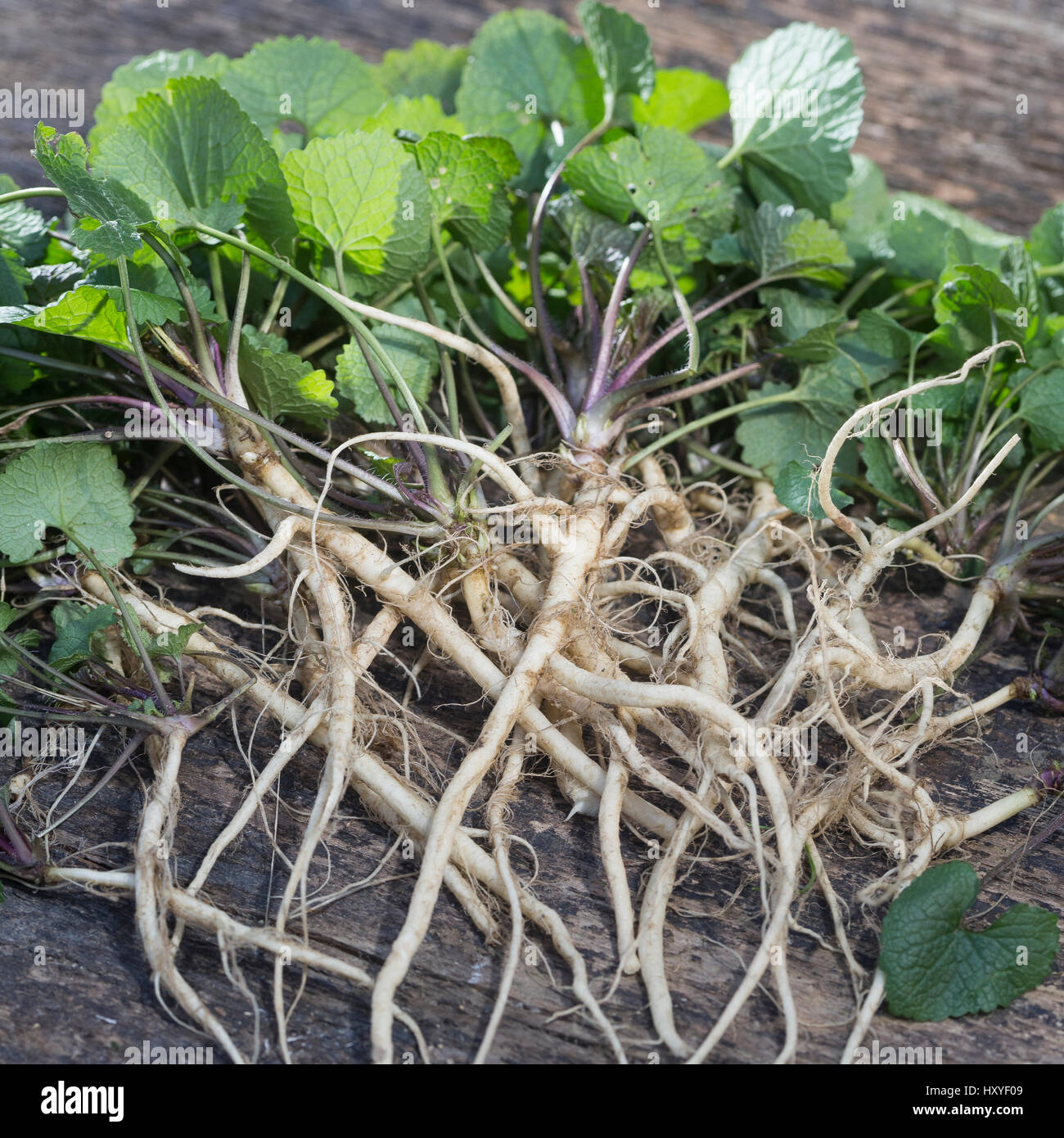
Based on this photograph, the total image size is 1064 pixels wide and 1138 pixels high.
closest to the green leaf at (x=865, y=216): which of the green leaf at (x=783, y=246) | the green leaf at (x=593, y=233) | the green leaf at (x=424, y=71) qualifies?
the green leaf at (x=783, y=246)

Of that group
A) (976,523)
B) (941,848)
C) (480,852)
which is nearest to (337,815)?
(480,852)

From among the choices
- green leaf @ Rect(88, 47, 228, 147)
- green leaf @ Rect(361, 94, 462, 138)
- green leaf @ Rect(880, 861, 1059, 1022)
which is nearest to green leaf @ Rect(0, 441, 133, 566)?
green leaf @ Rect(88, 47, 228, 147)

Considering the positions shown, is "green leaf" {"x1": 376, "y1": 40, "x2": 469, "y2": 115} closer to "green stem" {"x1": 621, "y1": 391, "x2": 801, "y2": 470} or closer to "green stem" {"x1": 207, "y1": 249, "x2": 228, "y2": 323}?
"green stem" {"x1": 207, "y1": 249, "x2": 228, "y2": 323}

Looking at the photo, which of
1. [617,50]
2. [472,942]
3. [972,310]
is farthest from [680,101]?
[472,942]

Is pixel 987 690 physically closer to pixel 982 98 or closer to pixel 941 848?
pixel 941 848

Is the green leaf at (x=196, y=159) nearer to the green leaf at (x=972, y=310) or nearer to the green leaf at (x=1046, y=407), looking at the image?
the green leaf at (x=972, y=310)

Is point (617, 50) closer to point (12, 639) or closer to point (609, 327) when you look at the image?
point (609, 327)
